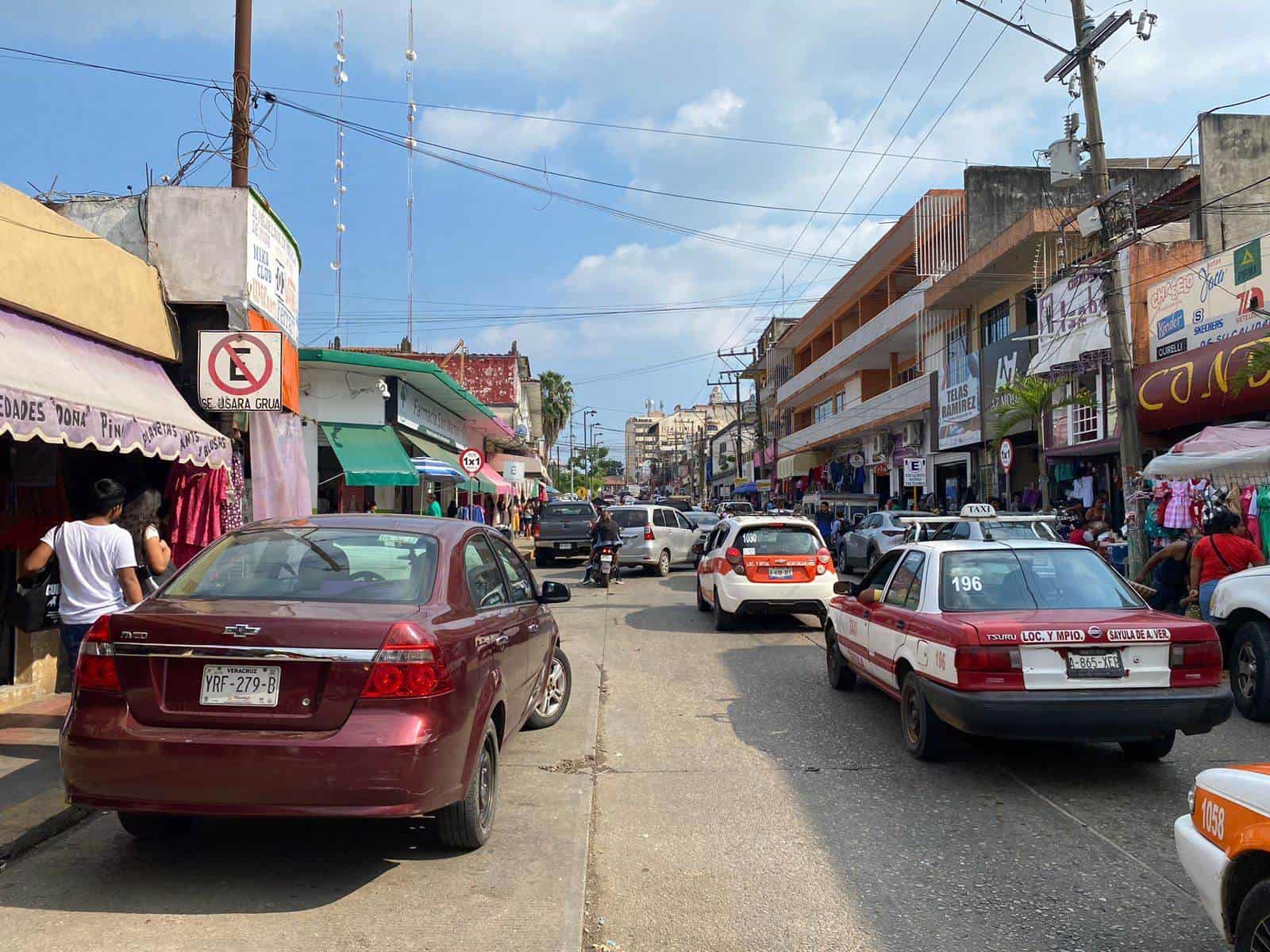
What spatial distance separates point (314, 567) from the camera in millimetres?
4828

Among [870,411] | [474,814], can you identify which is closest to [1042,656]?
[474,814]

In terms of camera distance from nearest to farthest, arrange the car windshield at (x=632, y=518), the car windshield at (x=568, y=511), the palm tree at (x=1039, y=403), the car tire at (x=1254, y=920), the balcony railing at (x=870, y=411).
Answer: the car tire at (x=1254, y=920)
the palm tree at (x=1039, y=403)
the car windshield at (x=632, y=518)
the car windshield at (x=568, y=511)
the balcony railing at (x=870, y=411)

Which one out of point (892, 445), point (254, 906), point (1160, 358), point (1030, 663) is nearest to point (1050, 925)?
point (1030, 663)

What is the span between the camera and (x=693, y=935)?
3.86m

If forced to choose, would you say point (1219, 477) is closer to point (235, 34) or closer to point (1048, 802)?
point (1048, 802)

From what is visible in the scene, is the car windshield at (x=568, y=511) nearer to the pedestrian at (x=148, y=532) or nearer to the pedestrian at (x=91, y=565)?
the pedestrian at (x=148, y=532)

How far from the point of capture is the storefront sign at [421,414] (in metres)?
21.7

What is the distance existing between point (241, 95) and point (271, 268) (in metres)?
2.10

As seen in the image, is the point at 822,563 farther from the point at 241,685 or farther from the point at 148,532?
the point at 241,685

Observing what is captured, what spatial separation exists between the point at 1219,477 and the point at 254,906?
492 inches

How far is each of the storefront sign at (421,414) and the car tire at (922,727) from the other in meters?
17.0

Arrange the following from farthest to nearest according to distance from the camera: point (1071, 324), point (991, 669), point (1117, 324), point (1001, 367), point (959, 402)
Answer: point (959, 402) → point (1001, 367) → point (1071, 324) → point (1117, 324) → point (991, 669)

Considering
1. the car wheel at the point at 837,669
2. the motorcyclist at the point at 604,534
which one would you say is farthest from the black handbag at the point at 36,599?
the motorcyclist at the point at 604,534

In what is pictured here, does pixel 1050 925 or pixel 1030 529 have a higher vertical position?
pixel 1030 529
